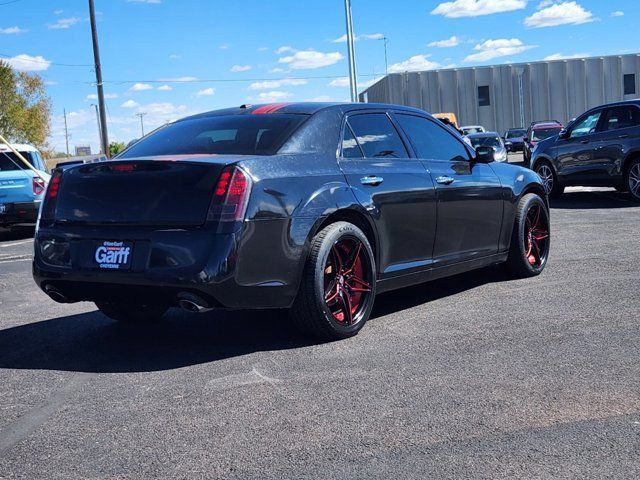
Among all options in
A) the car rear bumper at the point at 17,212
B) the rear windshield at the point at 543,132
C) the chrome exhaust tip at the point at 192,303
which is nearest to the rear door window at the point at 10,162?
the car rear bumper at the point at 17,212

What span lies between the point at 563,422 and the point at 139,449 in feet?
5.78

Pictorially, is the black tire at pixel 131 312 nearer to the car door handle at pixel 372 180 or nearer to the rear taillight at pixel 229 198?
the rear taillight at pixel 229 198

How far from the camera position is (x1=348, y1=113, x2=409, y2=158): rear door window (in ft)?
18.4

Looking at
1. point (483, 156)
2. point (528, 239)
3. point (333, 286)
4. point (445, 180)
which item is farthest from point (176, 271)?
point (528, 239)

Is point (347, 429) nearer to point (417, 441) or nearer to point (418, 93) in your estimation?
point (417, 441)

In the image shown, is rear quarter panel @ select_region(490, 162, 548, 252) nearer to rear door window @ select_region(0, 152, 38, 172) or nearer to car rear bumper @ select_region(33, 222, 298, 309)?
car rear bumper @ select_region(33, 222, 298, 309)

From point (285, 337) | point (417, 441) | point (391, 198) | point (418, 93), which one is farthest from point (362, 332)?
point (418, 93)

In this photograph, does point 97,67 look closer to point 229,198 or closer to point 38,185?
point 38,185

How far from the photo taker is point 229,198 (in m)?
4.49

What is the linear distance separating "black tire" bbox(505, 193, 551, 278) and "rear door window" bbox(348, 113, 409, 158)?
1561 millimetres

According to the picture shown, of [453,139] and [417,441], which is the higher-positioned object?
[453,139]

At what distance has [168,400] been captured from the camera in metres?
3.97

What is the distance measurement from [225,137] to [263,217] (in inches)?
36.0

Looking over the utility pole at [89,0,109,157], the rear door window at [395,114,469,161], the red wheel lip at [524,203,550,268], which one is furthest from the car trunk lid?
the utility pole at [89,0,109,157]
